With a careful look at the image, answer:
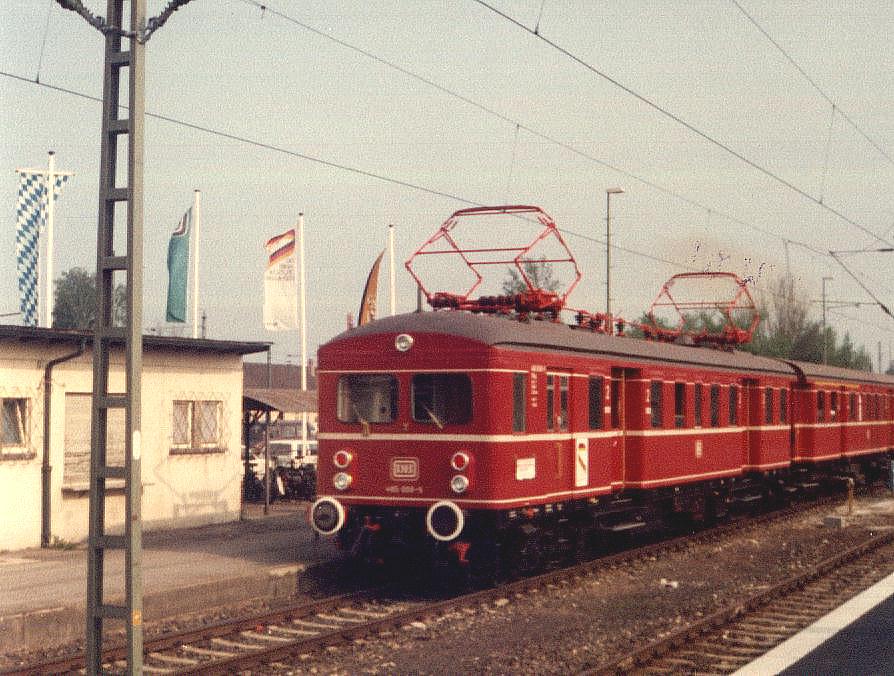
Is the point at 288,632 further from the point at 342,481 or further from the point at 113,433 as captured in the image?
the point at 113,433

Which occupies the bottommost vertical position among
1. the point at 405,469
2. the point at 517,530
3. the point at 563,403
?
the point at 517,530

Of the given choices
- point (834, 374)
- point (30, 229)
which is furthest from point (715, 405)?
point (30, 229)

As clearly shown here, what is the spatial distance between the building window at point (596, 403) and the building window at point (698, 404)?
149 inches

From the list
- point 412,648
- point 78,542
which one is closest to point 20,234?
point 78,542

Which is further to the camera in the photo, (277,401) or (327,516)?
(277,401)

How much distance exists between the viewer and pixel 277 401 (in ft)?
82.0

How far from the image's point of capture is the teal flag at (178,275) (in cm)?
2486

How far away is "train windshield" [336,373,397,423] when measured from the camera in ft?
51.5

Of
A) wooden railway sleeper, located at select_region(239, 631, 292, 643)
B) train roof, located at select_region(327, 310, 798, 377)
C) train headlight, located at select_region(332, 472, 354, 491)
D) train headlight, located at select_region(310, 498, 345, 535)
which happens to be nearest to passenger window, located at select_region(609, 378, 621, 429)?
train roof, located at select_region(327, 310, 798, 377)

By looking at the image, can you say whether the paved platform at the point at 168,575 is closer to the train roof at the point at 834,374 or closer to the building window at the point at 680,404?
the building window at the point at 680,404

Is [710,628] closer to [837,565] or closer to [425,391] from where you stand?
[425,391]

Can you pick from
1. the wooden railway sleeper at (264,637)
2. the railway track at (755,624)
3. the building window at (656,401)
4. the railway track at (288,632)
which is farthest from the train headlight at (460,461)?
the building window at (656,401)

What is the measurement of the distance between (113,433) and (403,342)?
685 centimetres

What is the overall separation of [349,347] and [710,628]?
568cm
